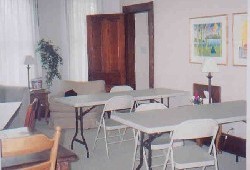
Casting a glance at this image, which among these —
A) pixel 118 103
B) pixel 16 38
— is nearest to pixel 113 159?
pixel 118 103

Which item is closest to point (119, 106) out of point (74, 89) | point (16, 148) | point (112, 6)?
point (74, 89)

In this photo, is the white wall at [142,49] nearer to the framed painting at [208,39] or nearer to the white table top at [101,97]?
the framed painting at [208,39]

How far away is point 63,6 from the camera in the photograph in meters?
8.98

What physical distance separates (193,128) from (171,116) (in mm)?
635

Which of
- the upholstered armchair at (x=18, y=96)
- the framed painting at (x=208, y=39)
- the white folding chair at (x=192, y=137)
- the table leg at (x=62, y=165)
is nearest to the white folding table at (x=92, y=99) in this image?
the framed painting at (x=208, y=39)

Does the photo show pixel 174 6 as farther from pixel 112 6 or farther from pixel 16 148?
pixel 16 148

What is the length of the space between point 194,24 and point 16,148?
4700 millimetres

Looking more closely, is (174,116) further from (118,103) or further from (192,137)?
(118,103)

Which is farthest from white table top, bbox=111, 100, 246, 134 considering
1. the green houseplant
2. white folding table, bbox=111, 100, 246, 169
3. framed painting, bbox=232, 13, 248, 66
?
the green houseplant

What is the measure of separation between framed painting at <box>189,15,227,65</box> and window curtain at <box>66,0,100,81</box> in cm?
328

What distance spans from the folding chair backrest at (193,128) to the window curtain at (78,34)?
5851mm

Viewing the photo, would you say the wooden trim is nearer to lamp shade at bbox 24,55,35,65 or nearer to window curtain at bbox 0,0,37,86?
window curtain at bbox 0,0,37,86

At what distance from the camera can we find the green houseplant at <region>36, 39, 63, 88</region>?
27.7 ft

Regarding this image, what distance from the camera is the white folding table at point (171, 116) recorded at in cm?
383
